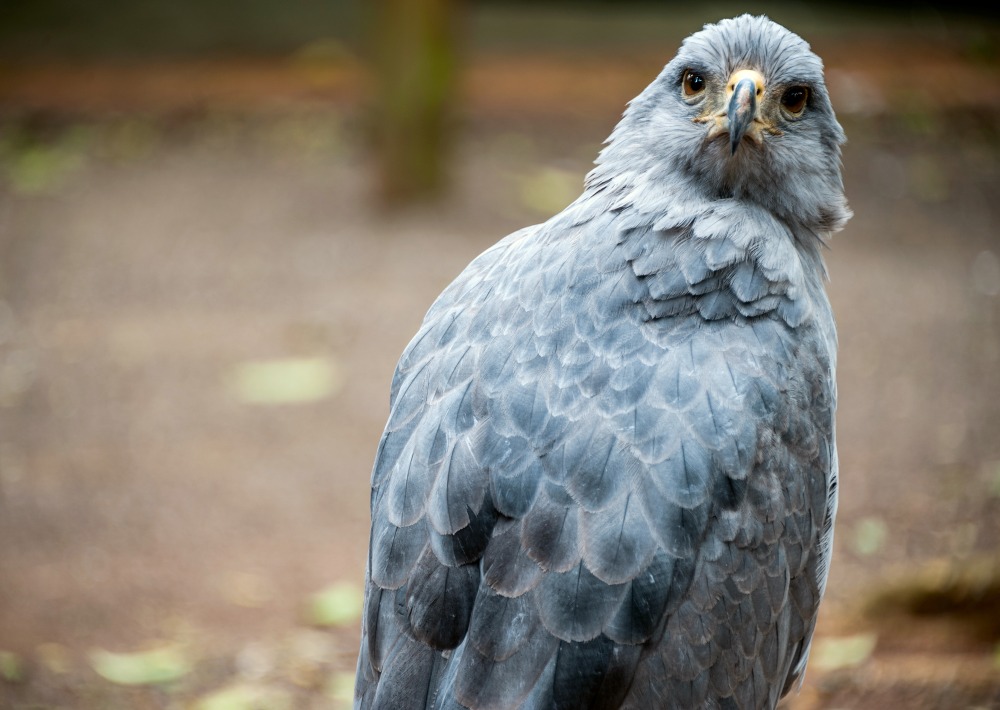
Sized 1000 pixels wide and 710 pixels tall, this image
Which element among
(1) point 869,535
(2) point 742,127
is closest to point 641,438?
(2) point 742,127

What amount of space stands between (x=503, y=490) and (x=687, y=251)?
0.91 m

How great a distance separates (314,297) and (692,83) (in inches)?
257

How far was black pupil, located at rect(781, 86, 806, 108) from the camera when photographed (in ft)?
11.4

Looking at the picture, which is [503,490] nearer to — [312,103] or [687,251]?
[687,251]

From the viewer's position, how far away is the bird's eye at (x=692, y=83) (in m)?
3.46

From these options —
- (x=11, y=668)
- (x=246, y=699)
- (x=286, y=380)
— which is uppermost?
(x=286, y=380)

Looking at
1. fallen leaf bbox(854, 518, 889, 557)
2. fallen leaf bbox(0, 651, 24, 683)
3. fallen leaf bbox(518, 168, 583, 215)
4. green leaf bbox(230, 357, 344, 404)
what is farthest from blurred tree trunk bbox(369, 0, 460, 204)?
fallen leaf bbox(0, 651, 24, 683)

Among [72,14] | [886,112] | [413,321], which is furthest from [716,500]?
[72,14]

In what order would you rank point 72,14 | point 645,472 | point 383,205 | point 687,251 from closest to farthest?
point 645,472 < point 687,251 < point 383,205 < point 72,14

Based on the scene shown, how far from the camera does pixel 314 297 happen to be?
9.62 m

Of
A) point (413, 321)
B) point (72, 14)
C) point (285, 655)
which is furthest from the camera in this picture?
point (72, 14)

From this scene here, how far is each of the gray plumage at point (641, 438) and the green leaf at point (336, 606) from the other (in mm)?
2507

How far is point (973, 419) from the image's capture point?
762 cm

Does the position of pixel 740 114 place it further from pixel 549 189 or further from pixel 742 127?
pixel 549 189
